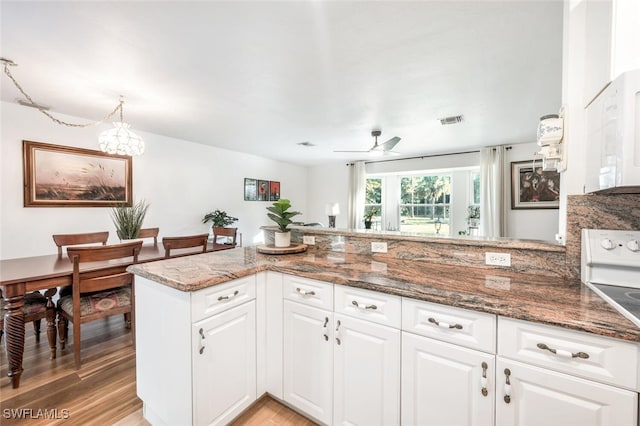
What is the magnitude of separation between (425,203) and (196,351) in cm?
556

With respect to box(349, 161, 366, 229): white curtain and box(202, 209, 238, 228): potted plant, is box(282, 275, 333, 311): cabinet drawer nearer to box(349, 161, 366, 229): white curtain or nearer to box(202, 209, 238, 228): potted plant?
box(202, 209, 238, 228): potted plant

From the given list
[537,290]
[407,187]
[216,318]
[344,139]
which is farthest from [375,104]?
[407,187]

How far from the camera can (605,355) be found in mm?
781

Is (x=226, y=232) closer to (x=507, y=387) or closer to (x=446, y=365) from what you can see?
(x=446, y=365)

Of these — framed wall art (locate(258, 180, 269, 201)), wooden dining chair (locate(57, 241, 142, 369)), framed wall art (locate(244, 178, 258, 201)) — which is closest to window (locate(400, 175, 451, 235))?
framed wall art (locate(258, 180, 269, 201))

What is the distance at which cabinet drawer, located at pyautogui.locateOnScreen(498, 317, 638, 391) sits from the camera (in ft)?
2.49

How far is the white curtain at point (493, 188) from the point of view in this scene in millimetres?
4695

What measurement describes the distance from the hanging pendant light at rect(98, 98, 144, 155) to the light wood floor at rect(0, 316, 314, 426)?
181 centimetres

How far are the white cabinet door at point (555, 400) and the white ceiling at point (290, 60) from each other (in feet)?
5.66

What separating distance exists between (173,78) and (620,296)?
299cm

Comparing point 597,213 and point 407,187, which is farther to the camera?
point 407,187

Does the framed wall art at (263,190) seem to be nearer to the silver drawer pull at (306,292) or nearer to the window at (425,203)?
the window at (425,203)

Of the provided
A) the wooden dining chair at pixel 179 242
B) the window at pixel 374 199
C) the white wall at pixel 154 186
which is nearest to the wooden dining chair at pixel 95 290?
the wooden dining chair at pixel 179 242

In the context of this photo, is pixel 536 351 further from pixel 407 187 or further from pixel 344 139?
pixel 407 187
